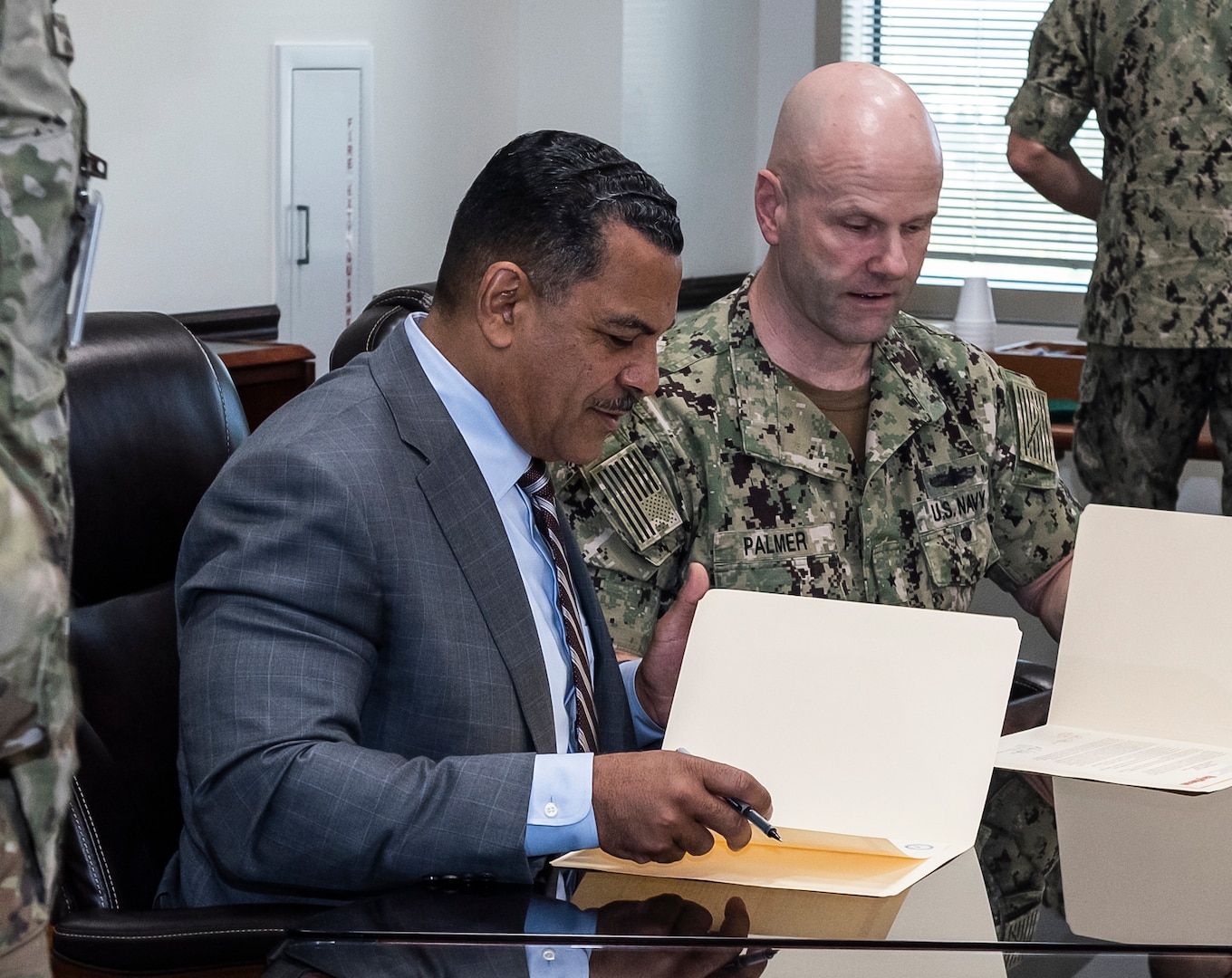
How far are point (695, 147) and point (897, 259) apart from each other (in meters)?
2.70

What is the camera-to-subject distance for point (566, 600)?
1426mm

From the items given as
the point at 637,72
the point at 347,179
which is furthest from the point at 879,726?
the point at 637,72

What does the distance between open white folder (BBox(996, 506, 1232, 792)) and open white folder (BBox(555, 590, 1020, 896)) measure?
0.20 meters

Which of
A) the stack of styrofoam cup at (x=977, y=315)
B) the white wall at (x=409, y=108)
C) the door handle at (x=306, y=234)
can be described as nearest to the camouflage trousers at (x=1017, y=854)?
the white wall at (x=409, y=108)

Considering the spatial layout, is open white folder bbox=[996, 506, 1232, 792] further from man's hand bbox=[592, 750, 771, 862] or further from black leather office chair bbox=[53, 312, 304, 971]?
black leather office chair bbox=[53, 312, 304, 971]

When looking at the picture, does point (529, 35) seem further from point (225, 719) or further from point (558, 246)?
point (225, 719)

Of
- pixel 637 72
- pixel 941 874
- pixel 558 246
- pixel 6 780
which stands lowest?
pixel 941 874

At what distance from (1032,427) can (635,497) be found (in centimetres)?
54

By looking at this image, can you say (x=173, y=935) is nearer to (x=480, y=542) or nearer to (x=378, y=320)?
(x=480, y=542)

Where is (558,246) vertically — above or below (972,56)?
below

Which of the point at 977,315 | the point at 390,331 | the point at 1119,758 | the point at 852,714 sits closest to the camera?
the point at 852,714

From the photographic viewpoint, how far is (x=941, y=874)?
1062mm

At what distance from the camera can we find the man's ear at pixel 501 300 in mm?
1368

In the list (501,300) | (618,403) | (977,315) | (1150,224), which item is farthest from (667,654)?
(977,315)
